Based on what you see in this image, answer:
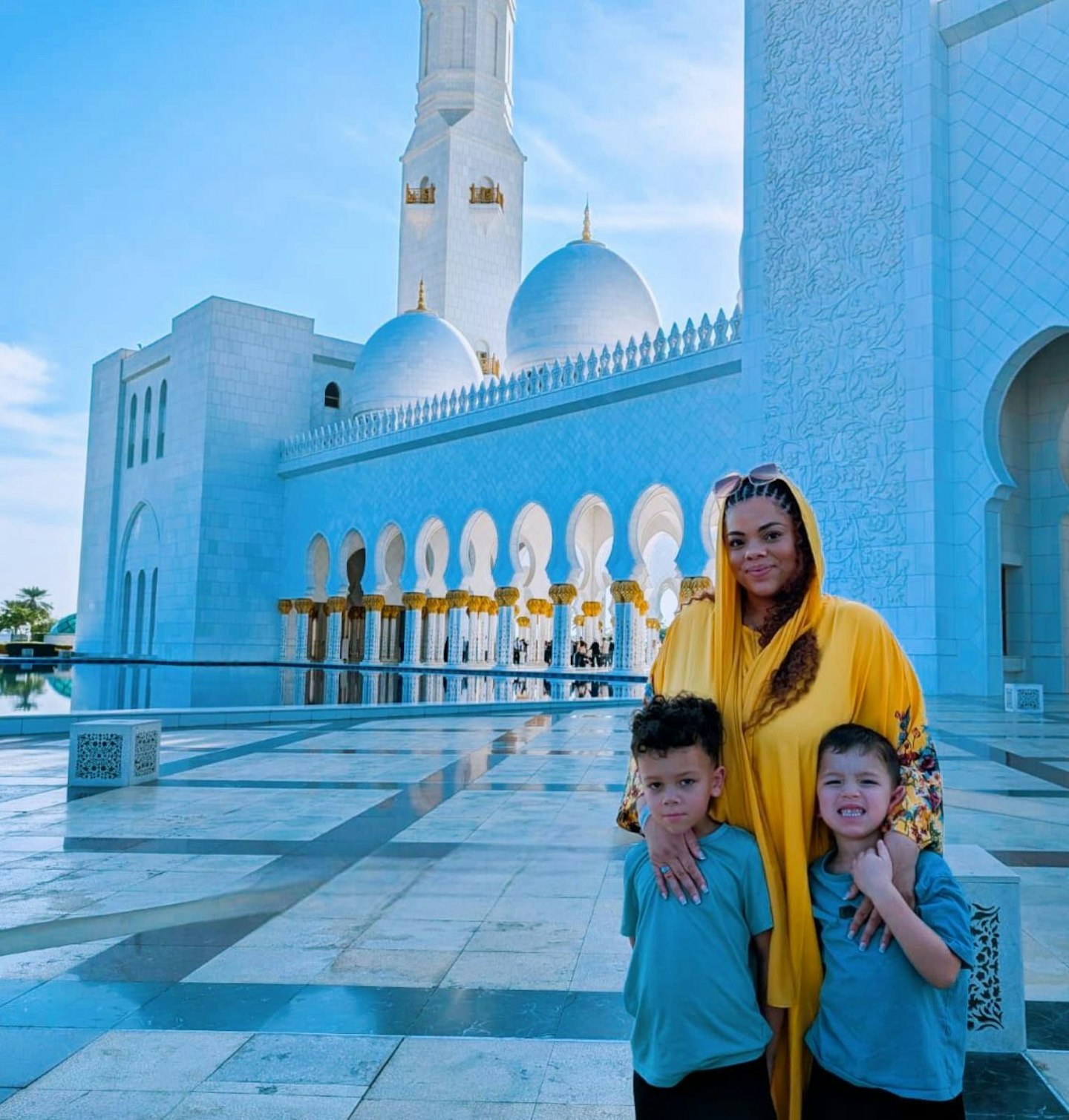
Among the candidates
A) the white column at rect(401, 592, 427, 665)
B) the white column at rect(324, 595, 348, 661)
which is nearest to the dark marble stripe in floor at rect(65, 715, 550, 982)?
the white column at rect(401, 592, 427, 665)

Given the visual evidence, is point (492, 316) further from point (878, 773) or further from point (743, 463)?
point (878, 773)

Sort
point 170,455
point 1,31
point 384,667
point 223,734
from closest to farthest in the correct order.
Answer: point 223,734
point 1,31
point 384,667
point 170,455

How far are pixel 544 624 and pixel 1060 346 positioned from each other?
300 inches

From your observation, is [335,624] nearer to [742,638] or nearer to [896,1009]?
[742,638]

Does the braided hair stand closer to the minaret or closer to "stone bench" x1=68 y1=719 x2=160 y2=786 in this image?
"stone bench" x1=68 y1=719 x2=160 y2=786

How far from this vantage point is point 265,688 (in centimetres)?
918

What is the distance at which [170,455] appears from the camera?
14.7 meters

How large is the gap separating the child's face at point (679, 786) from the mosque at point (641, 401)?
6465 millimetres

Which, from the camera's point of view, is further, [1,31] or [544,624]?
[544,624]

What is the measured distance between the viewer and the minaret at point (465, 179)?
15.8 m

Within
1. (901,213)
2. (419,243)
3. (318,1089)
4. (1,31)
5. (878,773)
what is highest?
(419,243)

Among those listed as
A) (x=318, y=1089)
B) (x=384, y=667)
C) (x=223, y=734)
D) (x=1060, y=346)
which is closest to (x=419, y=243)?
(x=384, y=667)

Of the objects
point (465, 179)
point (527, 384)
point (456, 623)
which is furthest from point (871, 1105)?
point (465, 179)

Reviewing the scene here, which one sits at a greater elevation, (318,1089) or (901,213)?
(901,213)
